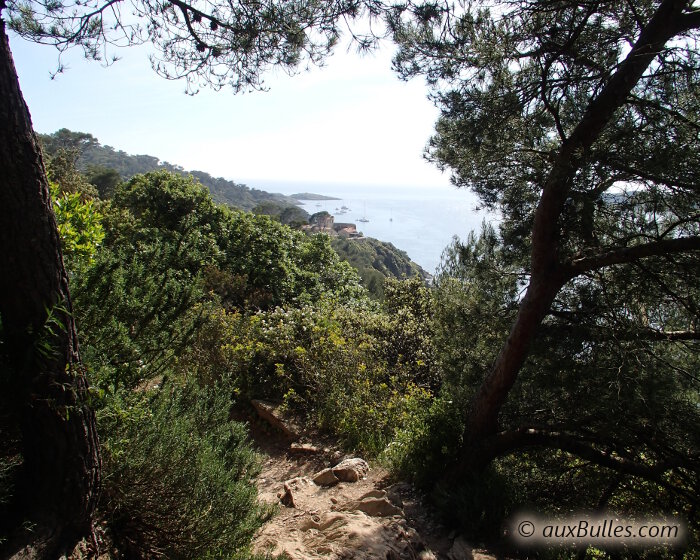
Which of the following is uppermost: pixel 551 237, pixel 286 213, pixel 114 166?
pixel 114 166

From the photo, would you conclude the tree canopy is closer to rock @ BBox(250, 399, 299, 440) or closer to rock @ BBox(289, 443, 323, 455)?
rock @ BBox(289, 443, 323, 455)

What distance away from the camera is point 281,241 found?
34.7 feet

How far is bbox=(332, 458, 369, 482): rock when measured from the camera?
14.0ft

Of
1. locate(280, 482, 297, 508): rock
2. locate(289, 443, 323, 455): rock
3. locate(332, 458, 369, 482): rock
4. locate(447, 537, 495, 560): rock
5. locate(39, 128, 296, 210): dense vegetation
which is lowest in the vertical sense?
locate(289, 443, 323, 455): rock

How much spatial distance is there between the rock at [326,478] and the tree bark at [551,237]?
4.12ft

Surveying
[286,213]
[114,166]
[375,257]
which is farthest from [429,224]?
[114,166]

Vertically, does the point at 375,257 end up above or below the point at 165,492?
above

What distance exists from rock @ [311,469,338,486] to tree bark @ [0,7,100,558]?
2.69m

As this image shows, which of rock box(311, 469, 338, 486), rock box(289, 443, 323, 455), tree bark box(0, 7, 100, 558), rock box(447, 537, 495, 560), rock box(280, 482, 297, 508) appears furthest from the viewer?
rock box(289, 443, 323, 455)

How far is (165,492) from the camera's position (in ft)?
7.52

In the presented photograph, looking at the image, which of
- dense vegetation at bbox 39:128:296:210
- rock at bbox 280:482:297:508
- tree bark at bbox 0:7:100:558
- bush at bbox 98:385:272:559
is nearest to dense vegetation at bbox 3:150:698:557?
bush at bbox 98:385:272:559

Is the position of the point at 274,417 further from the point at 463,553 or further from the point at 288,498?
the point at 463,553

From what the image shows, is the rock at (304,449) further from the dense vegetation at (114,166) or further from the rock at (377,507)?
the dense vegetation at (114,166)

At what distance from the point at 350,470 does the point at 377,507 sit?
0.83m
